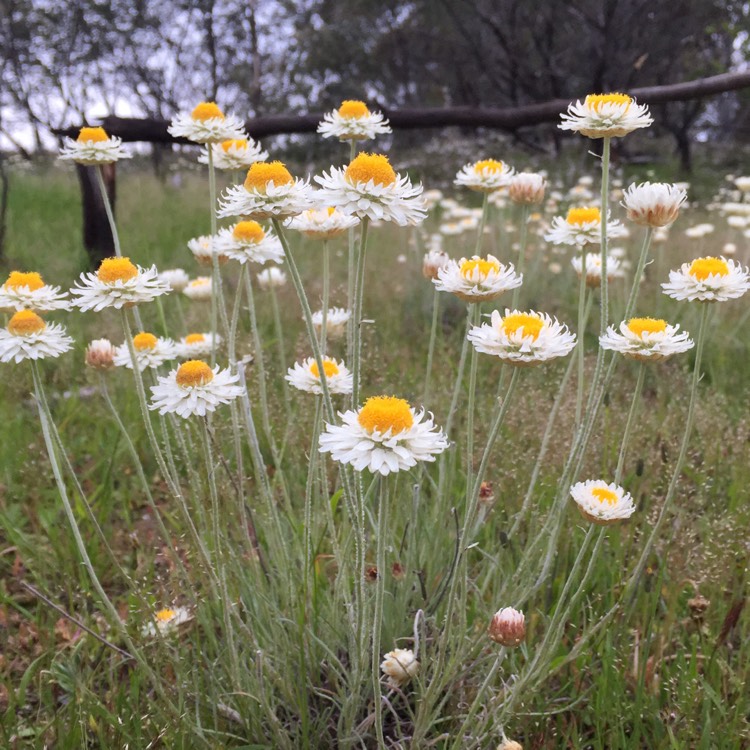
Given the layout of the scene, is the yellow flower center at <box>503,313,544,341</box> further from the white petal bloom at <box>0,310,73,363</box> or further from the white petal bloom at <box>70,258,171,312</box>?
the white petal bloom at <box>0,310,73,363</box>

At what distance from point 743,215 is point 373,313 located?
2.25 meters

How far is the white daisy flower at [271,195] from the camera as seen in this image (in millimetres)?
1083

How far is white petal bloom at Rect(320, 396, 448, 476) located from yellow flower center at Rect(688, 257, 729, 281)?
0.64m

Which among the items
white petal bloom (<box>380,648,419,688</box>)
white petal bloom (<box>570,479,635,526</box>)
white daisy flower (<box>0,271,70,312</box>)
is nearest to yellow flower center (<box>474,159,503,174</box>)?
white petal bloom (<box>570,479,635,526</box>)

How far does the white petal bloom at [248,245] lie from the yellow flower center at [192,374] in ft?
1.06

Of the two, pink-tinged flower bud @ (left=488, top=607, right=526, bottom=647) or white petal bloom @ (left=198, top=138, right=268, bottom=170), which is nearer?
pink-tinged flower bud @ (left=488, top=607, right=526, bottom=647)

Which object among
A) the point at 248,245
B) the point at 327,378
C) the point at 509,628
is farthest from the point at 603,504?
the point at 248,245

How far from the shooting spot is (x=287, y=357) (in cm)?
323

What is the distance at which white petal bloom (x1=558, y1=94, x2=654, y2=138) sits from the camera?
125 centimetres

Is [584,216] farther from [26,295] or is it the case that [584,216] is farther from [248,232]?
[26,295]

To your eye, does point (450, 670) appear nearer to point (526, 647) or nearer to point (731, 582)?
point (526, 647)

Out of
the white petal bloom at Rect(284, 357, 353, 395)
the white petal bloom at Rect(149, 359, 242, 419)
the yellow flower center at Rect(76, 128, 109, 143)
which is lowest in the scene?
the white petal bloom at Rect(284, 357, 353, 395)

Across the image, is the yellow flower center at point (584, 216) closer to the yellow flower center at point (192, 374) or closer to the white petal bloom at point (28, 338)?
the yellow flower center at point (192, 374)

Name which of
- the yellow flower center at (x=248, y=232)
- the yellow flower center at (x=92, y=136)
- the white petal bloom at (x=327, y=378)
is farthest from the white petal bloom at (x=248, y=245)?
the yellow flower center at (x=92, y=136)
